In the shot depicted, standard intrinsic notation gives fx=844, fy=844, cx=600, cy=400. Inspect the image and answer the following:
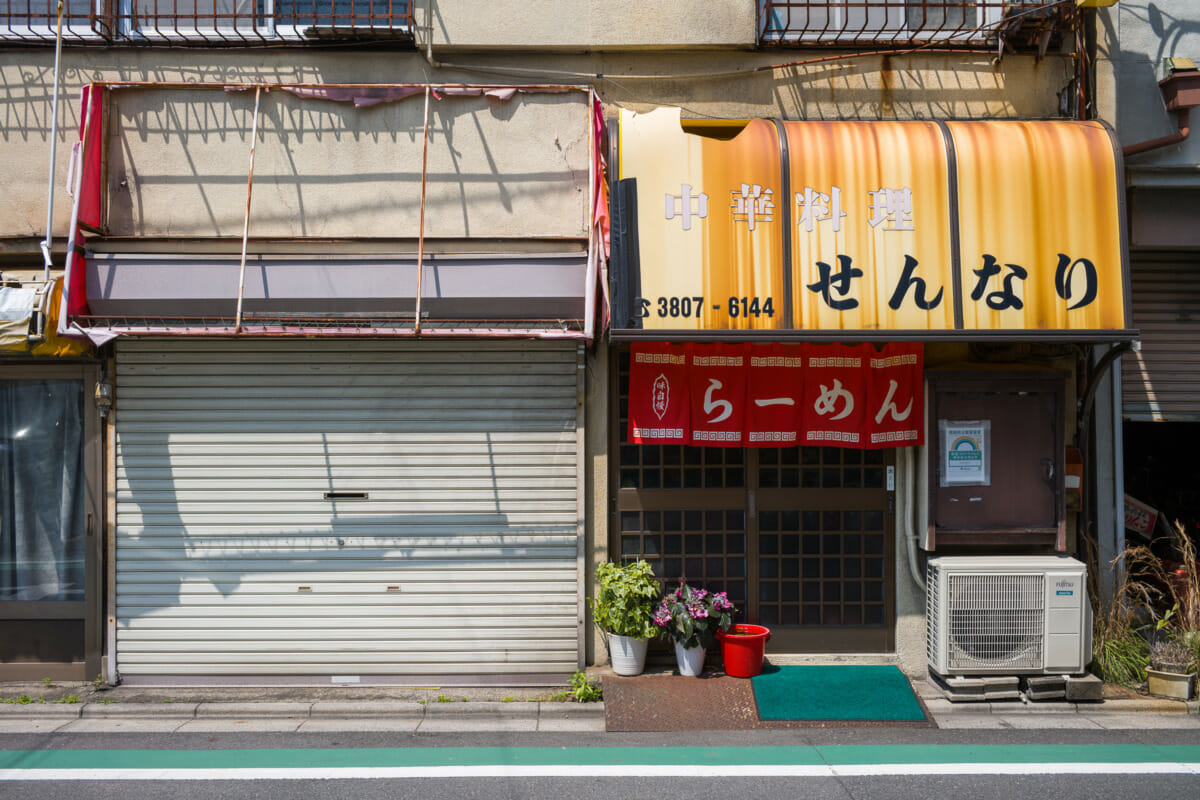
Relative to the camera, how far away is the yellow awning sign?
772 centimetres

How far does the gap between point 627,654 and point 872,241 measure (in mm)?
4535

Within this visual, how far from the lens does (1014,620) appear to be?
7941mm

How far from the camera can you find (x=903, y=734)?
23.6 ft

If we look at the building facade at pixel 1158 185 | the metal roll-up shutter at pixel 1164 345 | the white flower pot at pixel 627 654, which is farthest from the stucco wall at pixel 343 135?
the white flower pot at pixel 627 654

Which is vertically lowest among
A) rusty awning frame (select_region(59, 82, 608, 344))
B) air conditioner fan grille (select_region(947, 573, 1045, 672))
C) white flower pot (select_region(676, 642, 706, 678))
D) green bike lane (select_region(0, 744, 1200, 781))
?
green bike lane (select_region(0, 744, 1200, 781))

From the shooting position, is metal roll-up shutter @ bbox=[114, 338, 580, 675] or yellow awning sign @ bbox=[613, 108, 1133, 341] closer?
yellow awning sign @ bbox=[613, 108, 1133, 341]

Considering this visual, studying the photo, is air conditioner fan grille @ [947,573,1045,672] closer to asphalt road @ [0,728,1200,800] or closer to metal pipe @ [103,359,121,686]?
asphalt road @ [0,728,1200,800]

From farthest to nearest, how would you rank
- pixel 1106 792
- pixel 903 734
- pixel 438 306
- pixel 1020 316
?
1. pixel 438 306
2. pixel 1020 316
3. pixel 903 734
4. pixel 1106 792

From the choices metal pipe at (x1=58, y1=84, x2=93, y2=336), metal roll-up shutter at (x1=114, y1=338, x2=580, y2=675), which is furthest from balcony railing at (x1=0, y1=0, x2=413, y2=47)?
metal roll-up shutter at (x1=114, y1=338, x2=580, y2=675)

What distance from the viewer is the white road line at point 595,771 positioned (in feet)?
20.9

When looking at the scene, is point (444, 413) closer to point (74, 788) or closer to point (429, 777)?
point (429, 777)

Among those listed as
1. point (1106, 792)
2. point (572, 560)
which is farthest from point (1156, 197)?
point (572, 560)

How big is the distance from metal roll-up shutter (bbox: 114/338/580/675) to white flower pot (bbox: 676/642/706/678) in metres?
1.09

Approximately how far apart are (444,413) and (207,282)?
2.62 m
